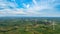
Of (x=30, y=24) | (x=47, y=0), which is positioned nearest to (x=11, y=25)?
(x=30, y=24)

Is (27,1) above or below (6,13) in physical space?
above

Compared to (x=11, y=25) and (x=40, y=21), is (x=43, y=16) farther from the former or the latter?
A: (x=11, y=25)

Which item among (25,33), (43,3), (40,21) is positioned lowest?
(25,33)

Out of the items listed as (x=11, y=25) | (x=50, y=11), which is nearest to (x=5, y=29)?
(x=11, y=25)

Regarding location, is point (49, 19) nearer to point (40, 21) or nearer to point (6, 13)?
point (40, 21)

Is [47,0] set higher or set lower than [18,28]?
higher
